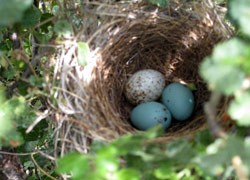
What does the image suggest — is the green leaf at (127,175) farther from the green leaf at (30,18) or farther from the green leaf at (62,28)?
the green leaf at (30,18)

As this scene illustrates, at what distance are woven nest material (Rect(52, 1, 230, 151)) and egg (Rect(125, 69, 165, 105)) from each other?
0.05 meters

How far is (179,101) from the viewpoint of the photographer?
1869mm

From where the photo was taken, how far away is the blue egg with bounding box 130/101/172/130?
5.91 ft

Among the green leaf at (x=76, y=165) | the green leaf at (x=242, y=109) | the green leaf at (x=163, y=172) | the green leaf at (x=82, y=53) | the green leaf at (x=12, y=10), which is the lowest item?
the green leaf at (x=163, y=172)

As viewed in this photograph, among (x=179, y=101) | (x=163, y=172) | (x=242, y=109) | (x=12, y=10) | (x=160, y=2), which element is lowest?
(x=179, y=101)

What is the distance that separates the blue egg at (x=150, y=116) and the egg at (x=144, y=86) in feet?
0.28

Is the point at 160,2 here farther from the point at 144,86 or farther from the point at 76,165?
the point at 76,165

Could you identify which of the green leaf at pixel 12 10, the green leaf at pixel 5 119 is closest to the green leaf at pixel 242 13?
the green leaf at pixel 12 10

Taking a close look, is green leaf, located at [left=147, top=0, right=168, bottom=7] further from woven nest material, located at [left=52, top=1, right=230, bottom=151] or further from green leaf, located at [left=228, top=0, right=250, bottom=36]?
green leaf, located at [left=228, top=0, right=250, bottom=36]

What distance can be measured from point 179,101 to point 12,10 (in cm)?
90

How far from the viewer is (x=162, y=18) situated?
1.81 metres

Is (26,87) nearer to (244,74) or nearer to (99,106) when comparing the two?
(99,106)

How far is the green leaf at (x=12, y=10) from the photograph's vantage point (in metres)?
1.12

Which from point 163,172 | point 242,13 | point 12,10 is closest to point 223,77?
point 242,13
